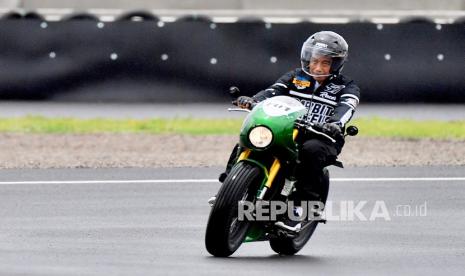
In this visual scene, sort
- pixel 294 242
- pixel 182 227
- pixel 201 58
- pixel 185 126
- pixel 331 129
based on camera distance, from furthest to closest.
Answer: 1. pixel 201 58
2. pixel 185 126
3. pixel 182 227
4. pixel 294 242
5. pixel 331 129

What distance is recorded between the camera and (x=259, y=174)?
837 cm

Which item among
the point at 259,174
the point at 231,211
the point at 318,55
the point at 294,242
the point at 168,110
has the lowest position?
the point at 168,110

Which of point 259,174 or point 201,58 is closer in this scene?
point 259,174

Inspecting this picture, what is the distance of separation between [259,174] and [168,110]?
9.65 metres

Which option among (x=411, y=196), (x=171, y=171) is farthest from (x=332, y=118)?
(x=171, y=171)

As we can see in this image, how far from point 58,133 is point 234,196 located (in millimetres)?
8684

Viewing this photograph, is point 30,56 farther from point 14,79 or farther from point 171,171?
point 171,171

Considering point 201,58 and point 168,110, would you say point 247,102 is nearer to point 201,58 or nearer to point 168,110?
point 201,58

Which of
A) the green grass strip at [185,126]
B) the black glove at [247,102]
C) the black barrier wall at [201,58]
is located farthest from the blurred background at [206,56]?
the black glove at [247,102]

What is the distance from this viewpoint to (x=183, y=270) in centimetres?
816

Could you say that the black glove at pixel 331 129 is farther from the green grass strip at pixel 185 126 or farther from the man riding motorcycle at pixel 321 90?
the green grass strip at pixel 185 126

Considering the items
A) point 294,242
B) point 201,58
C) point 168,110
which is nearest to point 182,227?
point 294,242

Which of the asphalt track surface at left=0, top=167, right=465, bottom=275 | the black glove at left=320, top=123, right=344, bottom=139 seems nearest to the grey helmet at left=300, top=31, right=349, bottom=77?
the black glove at left=320, top=123, right=344, bottom=139

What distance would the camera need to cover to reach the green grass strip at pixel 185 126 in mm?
16844
